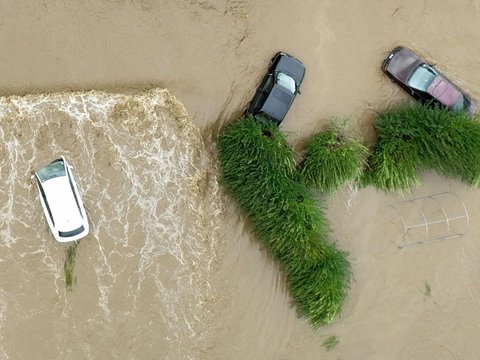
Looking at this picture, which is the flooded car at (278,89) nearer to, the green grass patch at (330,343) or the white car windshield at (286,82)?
the white car windshield at (286,82)

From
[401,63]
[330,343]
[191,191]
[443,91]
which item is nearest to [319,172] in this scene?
[191,191]

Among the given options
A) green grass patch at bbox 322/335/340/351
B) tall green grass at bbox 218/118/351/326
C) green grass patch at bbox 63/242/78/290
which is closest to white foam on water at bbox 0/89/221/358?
green grass patch at bbox 63/242/78/290

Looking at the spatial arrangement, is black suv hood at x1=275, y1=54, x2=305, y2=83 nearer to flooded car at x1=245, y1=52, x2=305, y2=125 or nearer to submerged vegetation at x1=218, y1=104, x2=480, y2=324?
flooded car at x1=245, y1=52, x2=305, y2=125

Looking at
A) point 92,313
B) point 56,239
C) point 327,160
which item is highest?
point 327,160

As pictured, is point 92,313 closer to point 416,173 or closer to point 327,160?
point 327,160

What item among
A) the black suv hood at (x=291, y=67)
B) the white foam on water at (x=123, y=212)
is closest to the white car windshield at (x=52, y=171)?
the white foam on water at (x=123, y=212)

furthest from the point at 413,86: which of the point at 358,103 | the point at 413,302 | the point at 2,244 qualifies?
the point at 2,244

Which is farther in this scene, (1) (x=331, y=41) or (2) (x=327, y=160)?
(1) (x=331, y=41)
